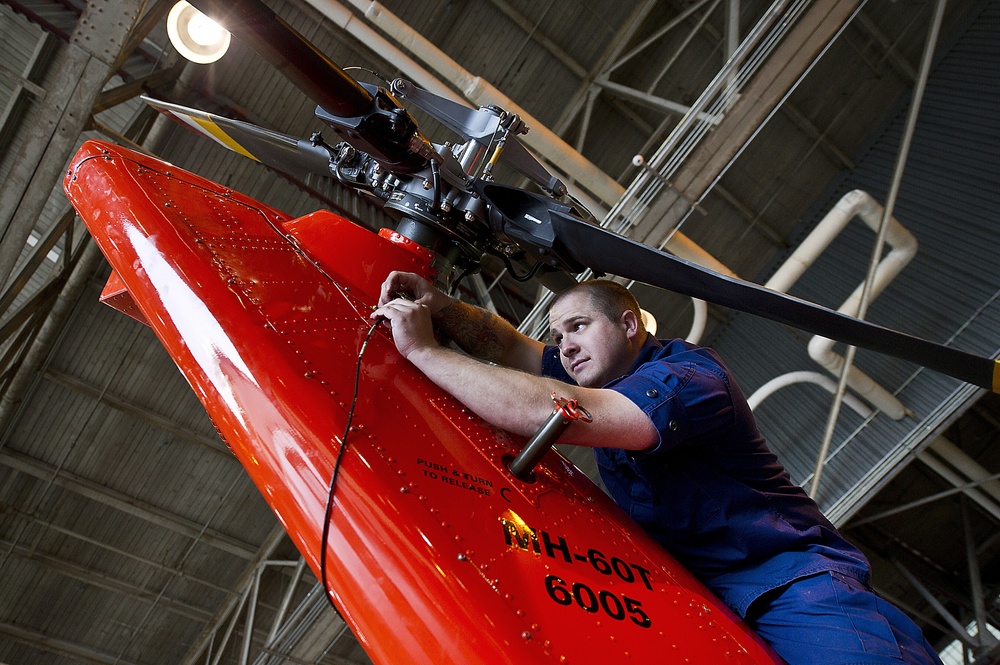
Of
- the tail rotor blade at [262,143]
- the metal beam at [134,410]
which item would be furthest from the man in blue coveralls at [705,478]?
the metal beam at [134,410]

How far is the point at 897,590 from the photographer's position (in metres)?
15.4

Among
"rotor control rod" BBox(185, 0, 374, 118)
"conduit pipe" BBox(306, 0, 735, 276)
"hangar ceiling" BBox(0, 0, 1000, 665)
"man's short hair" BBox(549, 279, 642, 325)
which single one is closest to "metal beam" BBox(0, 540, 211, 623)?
"hangar ceiling" BBox(0, 0, 1000, 665)

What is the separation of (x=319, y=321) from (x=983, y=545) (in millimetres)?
16968

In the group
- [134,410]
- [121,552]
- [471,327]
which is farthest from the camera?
[121,552]

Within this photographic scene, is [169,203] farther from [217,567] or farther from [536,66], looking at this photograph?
[217,567]

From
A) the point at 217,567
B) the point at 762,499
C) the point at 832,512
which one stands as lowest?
the point at 217,567

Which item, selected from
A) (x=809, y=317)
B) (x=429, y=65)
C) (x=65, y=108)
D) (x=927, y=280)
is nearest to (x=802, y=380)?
(x=927, y=280)

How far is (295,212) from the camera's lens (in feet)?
41.6

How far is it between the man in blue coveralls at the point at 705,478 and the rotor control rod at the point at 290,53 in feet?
2.85

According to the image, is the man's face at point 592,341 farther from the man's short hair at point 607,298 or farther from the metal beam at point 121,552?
the metal beam at point 121,552

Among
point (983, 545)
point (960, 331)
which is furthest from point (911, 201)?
point (983, 545)

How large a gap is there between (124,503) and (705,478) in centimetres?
1430

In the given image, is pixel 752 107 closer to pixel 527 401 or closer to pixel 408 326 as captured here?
pixel 408 326

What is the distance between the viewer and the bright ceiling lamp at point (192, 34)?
6.72 meters
